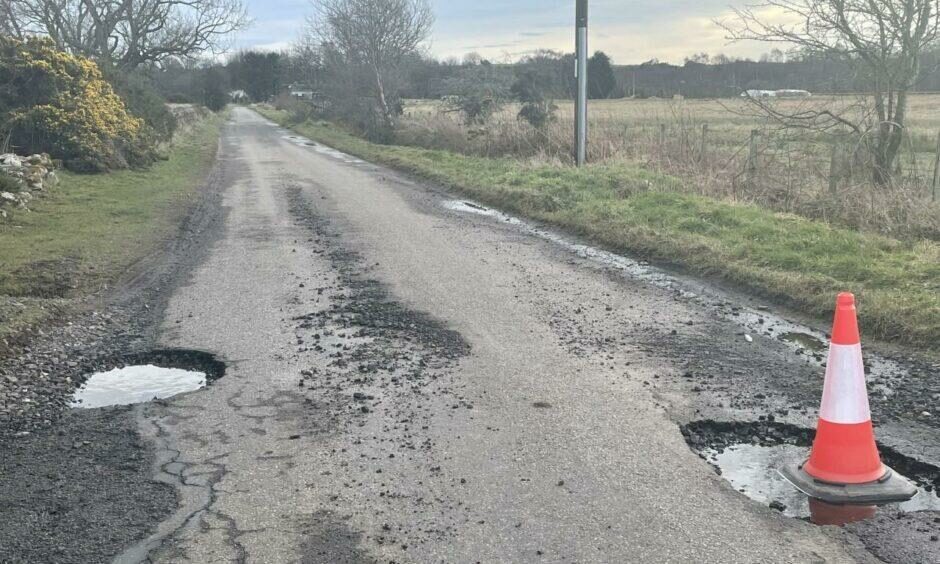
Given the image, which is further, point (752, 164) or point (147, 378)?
point (752, 164)

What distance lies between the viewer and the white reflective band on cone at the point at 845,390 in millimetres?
3965

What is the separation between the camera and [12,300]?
736 cm

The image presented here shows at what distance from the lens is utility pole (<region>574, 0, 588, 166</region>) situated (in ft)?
55.4

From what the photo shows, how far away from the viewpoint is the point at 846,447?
388 cm

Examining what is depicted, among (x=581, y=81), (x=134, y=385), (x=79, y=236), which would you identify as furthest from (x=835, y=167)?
(x=79, y=236)

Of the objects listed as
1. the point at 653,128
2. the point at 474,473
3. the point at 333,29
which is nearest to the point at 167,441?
the point at 474,473

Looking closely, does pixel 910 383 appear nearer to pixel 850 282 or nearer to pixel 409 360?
pixel 850 282

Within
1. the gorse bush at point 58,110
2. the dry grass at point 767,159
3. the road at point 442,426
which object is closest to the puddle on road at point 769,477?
the road at point 442,426

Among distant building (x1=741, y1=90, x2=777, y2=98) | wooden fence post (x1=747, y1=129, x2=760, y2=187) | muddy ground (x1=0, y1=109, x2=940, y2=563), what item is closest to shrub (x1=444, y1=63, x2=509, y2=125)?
wooden fence post (x1=747, y1=129, x2=760, y2=187)

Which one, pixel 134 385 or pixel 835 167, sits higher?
pixel 835 167

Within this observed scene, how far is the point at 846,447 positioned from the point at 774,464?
0.41m

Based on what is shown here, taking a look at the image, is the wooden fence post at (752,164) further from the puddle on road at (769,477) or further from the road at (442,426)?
the puddle on road at (769,477)

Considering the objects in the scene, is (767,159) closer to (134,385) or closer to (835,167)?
(835,167)

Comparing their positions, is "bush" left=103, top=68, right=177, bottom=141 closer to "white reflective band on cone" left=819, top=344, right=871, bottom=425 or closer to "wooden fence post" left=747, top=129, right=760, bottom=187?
"wooden fence post" left=747, top=129, right=760, bottom=187
